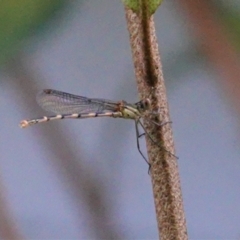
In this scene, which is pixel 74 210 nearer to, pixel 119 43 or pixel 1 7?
pixel 119 43

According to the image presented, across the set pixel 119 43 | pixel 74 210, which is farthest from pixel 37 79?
pixel 74 210

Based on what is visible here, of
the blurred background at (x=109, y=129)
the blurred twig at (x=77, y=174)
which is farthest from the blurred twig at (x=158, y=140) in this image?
the blurred twig at (x=77, y=174)

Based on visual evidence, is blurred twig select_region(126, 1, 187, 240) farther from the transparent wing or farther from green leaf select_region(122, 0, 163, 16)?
the transparent wing

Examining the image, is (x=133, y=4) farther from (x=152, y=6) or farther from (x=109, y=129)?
(x=109, y=129)

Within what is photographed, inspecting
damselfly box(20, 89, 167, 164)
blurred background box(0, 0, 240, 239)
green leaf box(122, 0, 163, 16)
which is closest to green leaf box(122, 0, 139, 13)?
green leaf box(122, 0, 163, 16)

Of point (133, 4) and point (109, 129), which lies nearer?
point (133, 4)

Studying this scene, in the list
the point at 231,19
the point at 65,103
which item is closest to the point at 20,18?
the point at 65,103

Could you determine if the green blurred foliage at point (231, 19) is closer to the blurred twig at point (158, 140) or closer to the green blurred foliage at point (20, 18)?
the green blurred foliage at point (20, 18)

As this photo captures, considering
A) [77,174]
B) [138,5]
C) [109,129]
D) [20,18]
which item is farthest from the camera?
[109,129]
